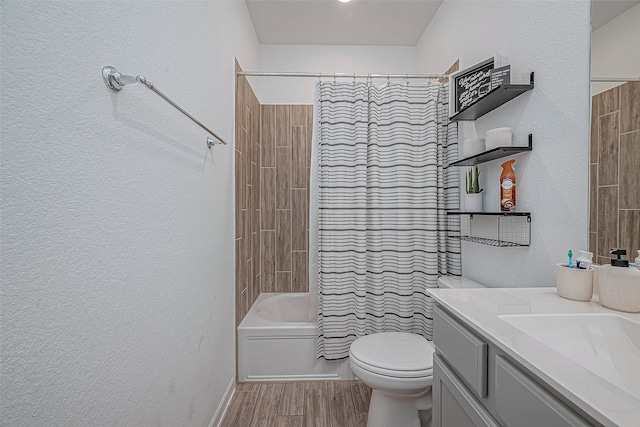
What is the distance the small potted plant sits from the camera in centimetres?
162

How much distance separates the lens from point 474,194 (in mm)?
1624

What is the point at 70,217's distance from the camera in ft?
2.18

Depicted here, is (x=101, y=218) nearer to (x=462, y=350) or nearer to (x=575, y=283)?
(x=462, y=350)

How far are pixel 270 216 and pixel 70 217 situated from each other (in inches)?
87.4

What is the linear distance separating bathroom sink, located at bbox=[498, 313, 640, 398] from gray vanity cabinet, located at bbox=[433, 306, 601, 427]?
0.13 meters

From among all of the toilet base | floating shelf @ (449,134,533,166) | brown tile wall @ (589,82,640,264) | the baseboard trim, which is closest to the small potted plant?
floating shelf @ (449,134,533,166)

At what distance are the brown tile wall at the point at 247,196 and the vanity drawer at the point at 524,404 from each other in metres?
1.61

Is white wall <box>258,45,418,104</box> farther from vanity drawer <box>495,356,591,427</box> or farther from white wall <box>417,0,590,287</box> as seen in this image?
vanity drawer <box>495,356,591,427</box>

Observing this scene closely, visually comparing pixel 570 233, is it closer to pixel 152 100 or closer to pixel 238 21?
pixel 152 100

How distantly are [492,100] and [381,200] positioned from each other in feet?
2.74

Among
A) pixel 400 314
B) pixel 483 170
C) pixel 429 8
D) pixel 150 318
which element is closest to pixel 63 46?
pixel 150 318

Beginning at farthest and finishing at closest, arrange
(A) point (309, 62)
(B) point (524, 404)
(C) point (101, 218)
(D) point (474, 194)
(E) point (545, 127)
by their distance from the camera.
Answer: (A) point (309, 62) → (D) point (474, 194) → (E) point (545, 127) → (C) point (101, 218) → (B) point (524, 404)

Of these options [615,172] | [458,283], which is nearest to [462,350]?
[615,172]

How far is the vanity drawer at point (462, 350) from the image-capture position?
799 mm
